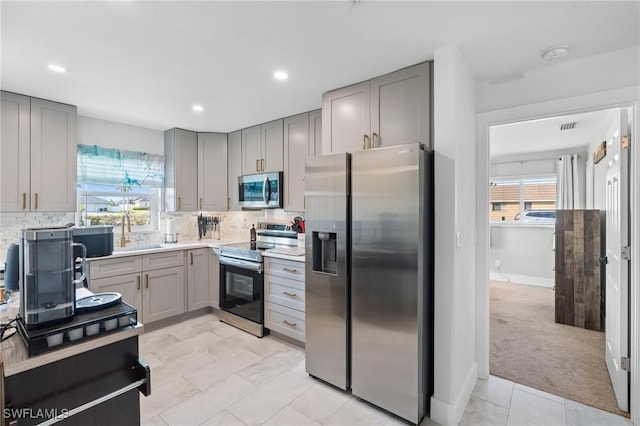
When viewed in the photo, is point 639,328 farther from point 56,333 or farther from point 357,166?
point 56,333

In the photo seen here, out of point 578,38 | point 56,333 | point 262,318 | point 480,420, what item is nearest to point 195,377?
point 262,318

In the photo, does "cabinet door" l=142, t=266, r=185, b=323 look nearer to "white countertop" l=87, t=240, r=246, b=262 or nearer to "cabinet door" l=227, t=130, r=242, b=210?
"white countertop" l=87, t=240, r=246, b=262

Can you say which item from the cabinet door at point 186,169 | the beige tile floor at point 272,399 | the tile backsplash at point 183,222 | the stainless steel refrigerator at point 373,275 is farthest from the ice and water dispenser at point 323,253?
the cabinet door at point 186,169

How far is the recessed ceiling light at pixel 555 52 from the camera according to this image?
1.96 metres

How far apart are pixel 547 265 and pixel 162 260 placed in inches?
247

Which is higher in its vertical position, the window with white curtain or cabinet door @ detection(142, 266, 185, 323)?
the window with white curtain

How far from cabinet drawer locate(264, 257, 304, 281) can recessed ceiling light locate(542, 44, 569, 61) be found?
2.44 meters

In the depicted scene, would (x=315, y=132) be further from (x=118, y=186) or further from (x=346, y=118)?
(x=118, y=186)

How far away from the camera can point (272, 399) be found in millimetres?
2225

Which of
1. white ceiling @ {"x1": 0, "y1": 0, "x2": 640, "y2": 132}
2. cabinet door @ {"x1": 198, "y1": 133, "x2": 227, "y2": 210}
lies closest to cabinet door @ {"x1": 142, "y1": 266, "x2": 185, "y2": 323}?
cabinet door @ {"x1": 198, "y1": 133, "x2": 227, "y2": 210}

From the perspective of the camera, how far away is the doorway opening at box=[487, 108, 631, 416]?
101 inches

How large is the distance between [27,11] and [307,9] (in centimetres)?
151

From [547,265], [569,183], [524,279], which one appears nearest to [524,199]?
[569,183]

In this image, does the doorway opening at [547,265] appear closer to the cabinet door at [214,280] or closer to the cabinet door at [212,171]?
the cabinet door at [214,280]
